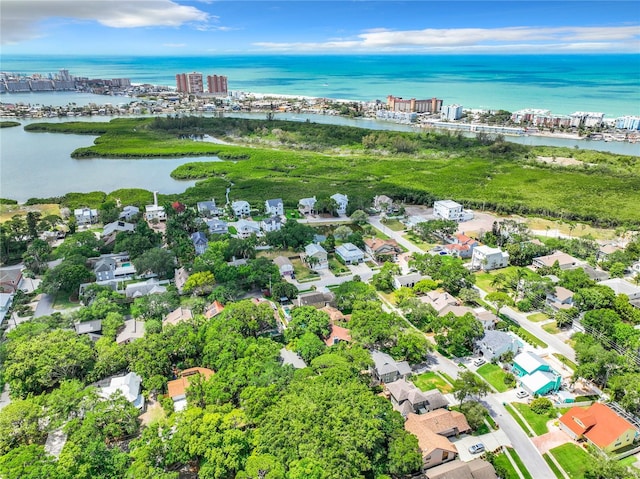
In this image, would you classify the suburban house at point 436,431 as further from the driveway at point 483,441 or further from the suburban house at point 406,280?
the suburban house at point 406,280

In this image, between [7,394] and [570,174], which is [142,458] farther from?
[570,174]

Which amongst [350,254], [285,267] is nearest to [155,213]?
[285,267]

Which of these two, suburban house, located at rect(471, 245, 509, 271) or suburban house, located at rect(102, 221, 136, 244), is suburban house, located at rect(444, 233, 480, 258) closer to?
suburban house, located at rect(471, 245, 509, 271)

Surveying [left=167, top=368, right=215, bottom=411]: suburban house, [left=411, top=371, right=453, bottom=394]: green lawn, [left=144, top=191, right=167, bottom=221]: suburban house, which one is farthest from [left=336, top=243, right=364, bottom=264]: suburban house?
[left=144, top=191, right=167, bottom=221]: suburban house

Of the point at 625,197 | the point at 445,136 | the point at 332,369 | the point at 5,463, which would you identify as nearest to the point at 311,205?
the point at 332,369

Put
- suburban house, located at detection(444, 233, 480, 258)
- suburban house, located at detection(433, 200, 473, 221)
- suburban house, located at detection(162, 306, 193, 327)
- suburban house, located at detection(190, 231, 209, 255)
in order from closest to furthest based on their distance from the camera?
suburban house, located at detection(162, 306, 193, 327) → suburban house, located at detection(190, 231, 209, 255) → suburban house, located at detection(444, 233, 480, 258) → suburban house, located at detection(433, 200, 473, 221)

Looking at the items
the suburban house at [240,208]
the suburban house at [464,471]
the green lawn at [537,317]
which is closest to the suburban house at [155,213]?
the suburban house at [240,208]
